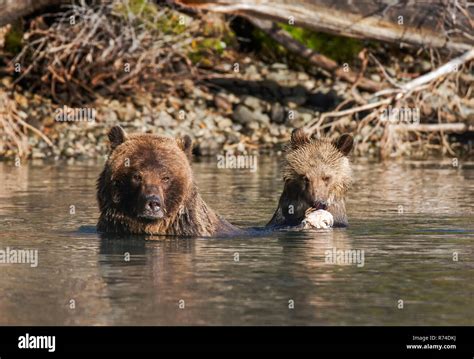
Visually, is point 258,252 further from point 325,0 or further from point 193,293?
point 325,0

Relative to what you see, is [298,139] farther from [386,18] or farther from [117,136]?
[386,18]

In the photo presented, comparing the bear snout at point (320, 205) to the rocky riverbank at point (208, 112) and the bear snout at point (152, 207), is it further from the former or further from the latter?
the rocky riverbank at point (208, 112)

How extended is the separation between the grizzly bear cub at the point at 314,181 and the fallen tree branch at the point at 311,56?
11.1 meters

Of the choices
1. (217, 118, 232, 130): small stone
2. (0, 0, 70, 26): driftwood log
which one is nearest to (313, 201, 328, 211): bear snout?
(0, 0, 70, 26): driftwood log

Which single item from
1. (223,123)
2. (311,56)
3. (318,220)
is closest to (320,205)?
(318,220)

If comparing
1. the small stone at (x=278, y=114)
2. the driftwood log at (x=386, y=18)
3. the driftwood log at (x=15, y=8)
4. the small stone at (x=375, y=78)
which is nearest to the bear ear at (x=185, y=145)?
the driftwood log at (x=386, y=18)

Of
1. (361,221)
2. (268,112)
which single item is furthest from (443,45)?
(361,221)

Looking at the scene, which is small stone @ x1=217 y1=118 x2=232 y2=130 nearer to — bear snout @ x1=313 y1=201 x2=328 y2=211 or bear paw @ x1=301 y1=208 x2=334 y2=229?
bear snout @ x1=313 y1=201 x2=328 y2=211

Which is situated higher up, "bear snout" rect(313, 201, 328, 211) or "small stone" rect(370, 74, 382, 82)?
"small stone" rect(370, 74, 382, 82)

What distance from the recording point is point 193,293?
8680 millimetres

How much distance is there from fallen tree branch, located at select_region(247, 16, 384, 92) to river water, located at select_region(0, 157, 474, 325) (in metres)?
8.40

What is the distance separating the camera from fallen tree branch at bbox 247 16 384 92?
24.0m
